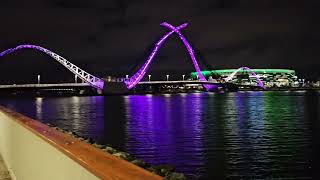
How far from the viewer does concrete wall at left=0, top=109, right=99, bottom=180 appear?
4191 mm

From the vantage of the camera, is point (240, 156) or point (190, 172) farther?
point (240, 156)

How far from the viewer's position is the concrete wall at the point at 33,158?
4191 mm

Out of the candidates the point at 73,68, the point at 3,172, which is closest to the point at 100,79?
the point at 73,68

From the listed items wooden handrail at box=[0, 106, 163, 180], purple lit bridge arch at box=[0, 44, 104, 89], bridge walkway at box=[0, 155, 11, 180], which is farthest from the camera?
purple lit bridge arch at box=[0, 44, 104, 89]

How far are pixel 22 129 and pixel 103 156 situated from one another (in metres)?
3.80

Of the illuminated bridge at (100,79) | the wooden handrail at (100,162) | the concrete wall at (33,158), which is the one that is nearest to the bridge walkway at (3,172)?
the concrete wall at (33,158)

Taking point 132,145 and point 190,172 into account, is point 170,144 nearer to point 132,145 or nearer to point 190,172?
point 132,145

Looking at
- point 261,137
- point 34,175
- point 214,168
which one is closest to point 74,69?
point 261,137

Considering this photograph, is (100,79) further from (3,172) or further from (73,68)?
(3,172)

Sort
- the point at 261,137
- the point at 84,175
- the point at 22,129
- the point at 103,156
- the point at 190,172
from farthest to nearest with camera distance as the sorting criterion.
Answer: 1. the point at 261,137
2. the point at 190,172
3. the point at 22,129
4. the point at 103,156
5. the point at 84,175

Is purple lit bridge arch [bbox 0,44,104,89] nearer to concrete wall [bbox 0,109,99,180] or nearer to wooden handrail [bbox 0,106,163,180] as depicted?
concrete wall [bbox 0,109,99,180]

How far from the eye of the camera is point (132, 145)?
28125 mm

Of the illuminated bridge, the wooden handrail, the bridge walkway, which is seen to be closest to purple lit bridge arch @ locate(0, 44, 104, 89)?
the illuminated bridge

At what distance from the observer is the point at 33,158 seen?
632 centimetres
